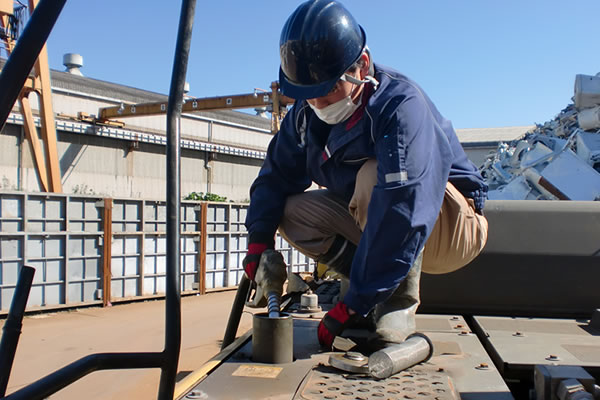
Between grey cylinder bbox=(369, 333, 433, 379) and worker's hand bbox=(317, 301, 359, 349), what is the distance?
0.57 feet

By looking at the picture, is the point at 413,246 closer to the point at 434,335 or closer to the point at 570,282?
the point at 434,335

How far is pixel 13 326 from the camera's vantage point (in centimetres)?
96

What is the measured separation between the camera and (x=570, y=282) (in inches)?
102

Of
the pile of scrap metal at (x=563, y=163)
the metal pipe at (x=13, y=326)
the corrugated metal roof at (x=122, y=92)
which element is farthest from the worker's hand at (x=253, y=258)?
the corrugated metal roof at (x=122, y=92)

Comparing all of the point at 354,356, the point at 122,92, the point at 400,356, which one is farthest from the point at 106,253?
the point at 122,92

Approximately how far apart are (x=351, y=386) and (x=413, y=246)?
466mm

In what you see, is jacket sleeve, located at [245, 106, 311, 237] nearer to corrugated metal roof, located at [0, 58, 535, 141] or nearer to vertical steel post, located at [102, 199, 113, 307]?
vertical steel post, located at [102, 199, 113, 307]

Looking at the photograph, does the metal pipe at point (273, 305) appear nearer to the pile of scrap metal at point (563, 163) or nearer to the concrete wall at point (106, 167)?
the pile of scrap metal at point (563, 163)

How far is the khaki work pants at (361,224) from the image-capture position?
199cm

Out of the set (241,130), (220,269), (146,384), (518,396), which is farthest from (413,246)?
(241,130)

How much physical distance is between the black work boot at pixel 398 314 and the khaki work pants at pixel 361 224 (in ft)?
0.72

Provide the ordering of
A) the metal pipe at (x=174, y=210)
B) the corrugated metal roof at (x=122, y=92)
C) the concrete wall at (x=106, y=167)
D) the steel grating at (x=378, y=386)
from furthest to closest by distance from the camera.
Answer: the corrugated metal roof at (x=122, y=92) < the concrete wall at (x=106, y=167) < the steel grating at (x=378, y=386) < the metal pipe at (x=174, y=210)

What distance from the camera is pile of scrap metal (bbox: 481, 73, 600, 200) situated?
8.08 metres

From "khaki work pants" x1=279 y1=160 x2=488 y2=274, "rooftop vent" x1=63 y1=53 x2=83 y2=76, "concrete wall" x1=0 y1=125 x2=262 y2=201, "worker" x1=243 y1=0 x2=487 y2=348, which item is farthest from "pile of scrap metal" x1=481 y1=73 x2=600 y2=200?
"rooftop vent" x1=63 y1=53 x2=83 y2=76
